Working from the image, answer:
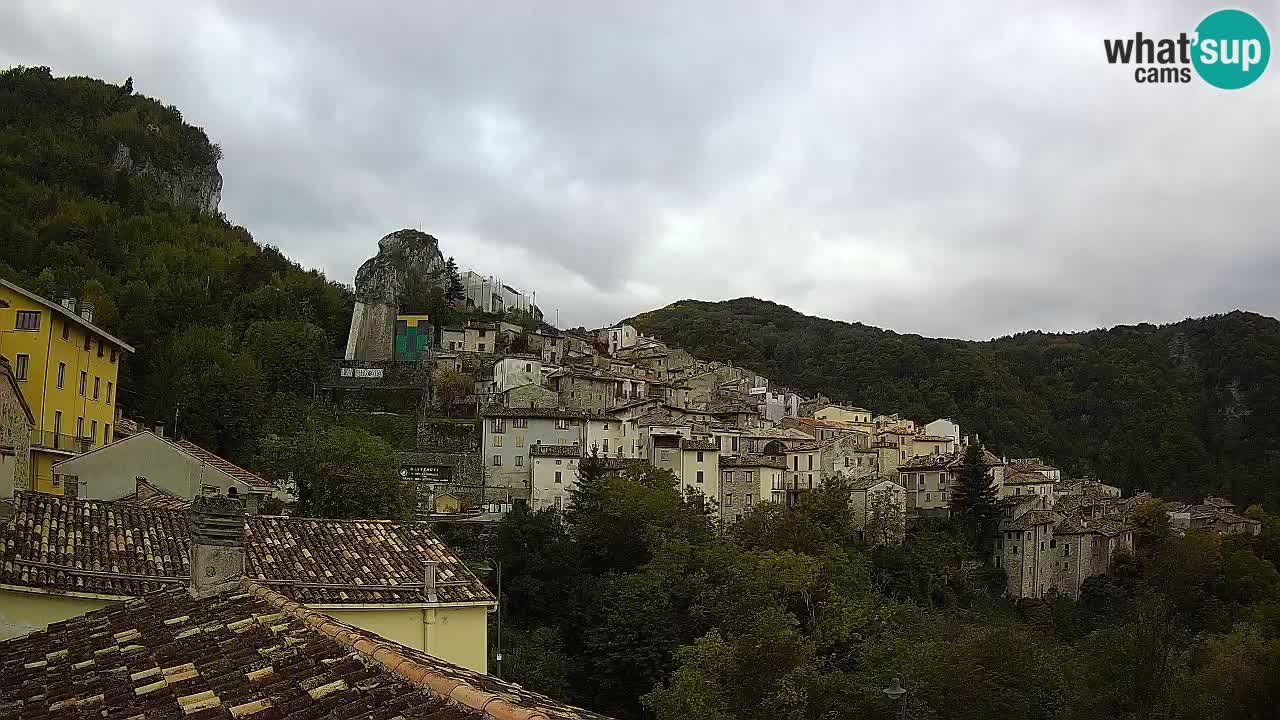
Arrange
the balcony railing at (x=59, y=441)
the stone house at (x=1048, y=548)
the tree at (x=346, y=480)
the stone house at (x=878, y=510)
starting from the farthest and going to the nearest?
1. the stone house at (x=1048, y=548)
2. the stone house at (x=878, y=510)
3. the tree at (x=346, y=480)
4. the balcony railing at (x=59, y=441)

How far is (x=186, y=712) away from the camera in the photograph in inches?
243

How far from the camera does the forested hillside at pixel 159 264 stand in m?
64.1

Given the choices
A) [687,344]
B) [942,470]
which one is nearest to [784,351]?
[687,344]

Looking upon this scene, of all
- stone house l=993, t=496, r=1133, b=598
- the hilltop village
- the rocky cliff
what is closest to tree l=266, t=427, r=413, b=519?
the hilltop village

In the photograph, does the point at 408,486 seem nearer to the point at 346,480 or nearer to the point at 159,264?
the point at 346,480

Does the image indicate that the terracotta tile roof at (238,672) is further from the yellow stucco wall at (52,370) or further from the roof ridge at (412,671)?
the yellow stucco wall at (52,370)

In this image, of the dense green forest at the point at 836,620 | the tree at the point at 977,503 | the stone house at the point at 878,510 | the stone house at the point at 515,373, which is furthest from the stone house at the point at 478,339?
the tree at the point at 977,503

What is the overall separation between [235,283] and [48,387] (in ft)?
158

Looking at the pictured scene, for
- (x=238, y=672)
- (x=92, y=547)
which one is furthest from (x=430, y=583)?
(x=238, y=672)

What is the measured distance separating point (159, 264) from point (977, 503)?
66.8m

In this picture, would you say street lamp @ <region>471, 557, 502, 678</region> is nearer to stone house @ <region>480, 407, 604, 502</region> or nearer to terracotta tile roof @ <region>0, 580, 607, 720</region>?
stone house @ <region>480, 407, 604, 502</region>

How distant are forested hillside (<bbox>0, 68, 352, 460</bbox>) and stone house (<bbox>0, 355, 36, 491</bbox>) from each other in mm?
43126

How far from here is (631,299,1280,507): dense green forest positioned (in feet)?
332

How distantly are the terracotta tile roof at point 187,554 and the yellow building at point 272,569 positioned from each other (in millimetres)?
19
